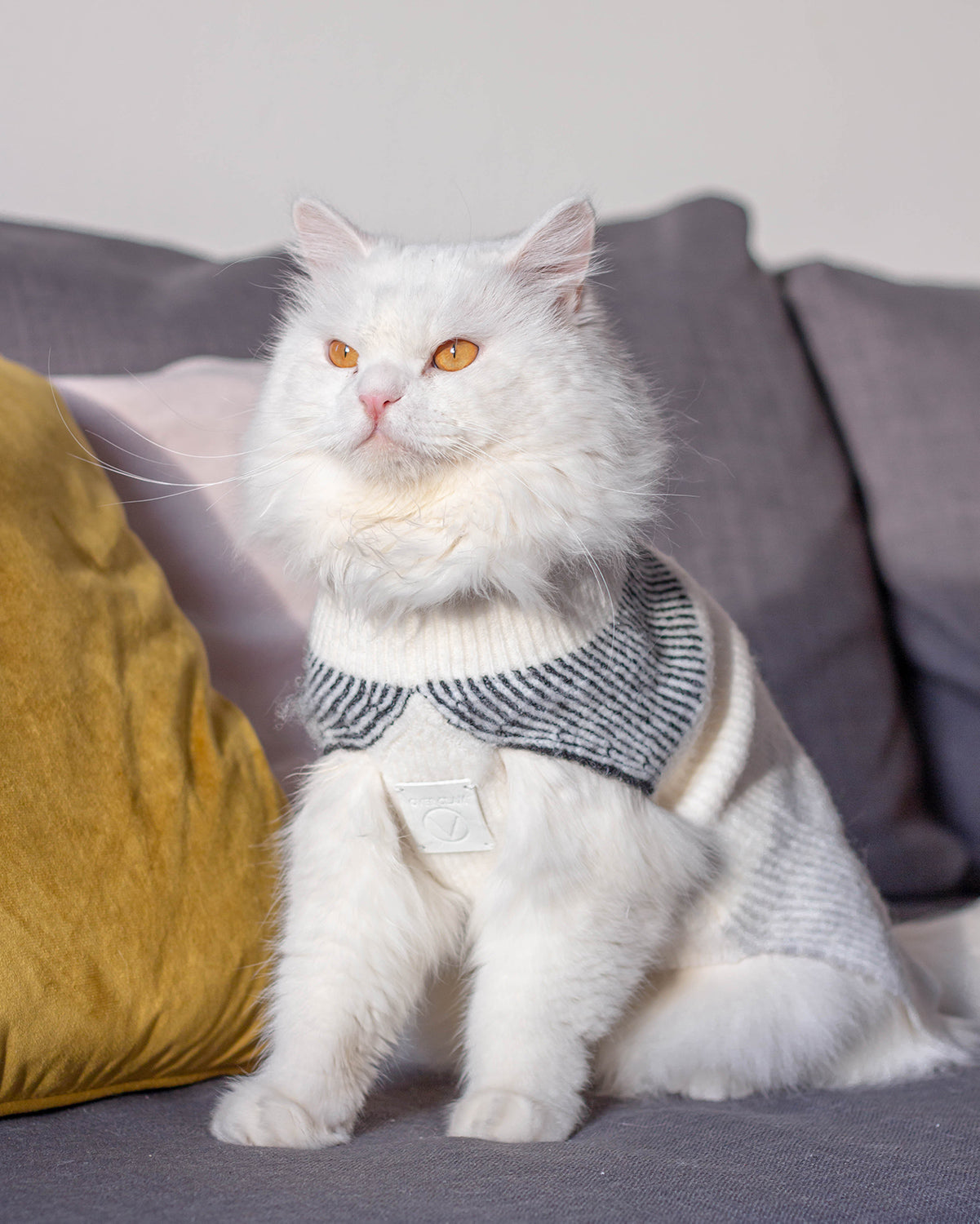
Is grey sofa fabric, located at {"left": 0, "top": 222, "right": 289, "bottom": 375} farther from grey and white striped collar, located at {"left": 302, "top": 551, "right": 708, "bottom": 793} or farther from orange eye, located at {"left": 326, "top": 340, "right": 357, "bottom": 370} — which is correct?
grey and white striped collar, located at {"left": 302, "top": 551, "right": 708, "bottom": 793}

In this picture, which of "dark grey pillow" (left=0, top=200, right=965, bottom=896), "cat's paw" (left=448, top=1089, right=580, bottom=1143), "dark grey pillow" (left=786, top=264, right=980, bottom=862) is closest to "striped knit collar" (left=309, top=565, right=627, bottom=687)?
"cat's paw" (left=448, top=1089, right=580, bottom=1143)

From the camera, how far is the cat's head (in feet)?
2.84

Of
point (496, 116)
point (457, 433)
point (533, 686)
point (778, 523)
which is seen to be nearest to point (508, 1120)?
point (533, 686)

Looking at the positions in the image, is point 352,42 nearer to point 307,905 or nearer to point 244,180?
point 244,180

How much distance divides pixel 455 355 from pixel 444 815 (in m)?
0.38

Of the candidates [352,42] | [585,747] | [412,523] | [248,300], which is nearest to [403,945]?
[585,747]

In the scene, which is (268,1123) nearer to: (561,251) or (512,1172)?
(512,1172)

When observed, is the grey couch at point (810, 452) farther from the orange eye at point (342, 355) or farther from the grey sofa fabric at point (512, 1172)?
the orange eye at point (342, 355)

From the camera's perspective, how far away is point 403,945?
3.06ft

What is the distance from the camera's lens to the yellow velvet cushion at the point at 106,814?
2.69ft

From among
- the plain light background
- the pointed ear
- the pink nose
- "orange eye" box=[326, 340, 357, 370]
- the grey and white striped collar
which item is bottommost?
the grey and white striped collar

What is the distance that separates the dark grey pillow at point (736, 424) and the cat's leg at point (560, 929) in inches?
24.3

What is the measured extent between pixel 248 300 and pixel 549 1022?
1.11 m

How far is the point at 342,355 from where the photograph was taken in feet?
3.05
